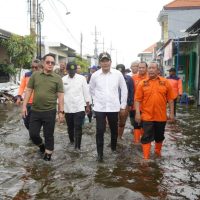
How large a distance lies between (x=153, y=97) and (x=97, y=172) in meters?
1.65

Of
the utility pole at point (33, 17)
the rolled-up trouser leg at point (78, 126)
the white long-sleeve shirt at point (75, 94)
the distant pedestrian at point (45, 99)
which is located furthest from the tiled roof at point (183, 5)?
the distant pedestrian at point (45, 99)

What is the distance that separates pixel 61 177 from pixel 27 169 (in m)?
0.76

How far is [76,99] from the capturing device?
301 inches

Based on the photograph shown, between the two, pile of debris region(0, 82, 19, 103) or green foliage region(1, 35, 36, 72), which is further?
green foliage region(1, 35, 36, 72)

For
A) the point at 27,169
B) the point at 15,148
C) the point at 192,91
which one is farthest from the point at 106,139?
the point at 192,91

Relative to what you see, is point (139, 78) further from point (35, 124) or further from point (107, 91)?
point (35, 124)

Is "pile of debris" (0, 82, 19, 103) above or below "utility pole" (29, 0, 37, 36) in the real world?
below

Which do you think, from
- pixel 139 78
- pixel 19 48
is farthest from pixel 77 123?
pixel 19 48

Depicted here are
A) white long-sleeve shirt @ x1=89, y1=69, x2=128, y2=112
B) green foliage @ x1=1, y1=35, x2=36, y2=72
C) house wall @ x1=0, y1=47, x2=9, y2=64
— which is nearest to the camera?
white long-sleeve shirt @ x1=89, y1=69, x2=128, y2=112

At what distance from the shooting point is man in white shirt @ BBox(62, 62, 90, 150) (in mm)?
7641

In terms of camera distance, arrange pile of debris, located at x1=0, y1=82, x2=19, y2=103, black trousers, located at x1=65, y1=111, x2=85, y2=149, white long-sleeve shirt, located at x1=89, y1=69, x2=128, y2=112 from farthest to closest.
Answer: pile of debris, located at x1=0, y1=82, x2=19, y2=103
black trousers, located at x1=65, y1=111, x2=85, y2=149
white long-sleeve shirt, located at x1=89, y1=69, x2=128, y2=112

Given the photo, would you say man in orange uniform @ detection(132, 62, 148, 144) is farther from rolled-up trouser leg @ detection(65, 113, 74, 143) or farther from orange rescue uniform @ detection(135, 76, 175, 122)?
orange rescue uniform @ detection(135, 76, 175, 122)

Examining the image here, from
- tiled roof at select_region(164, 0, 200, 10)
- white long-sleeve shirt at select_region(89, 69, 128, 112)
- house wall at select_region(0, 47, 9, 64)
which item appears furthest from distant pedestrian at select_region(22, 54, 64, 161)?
tiled roof at select_region(164, 0, 200, 10)

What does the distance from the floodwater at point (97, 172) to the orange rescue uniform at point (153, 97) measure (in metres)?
0.79
